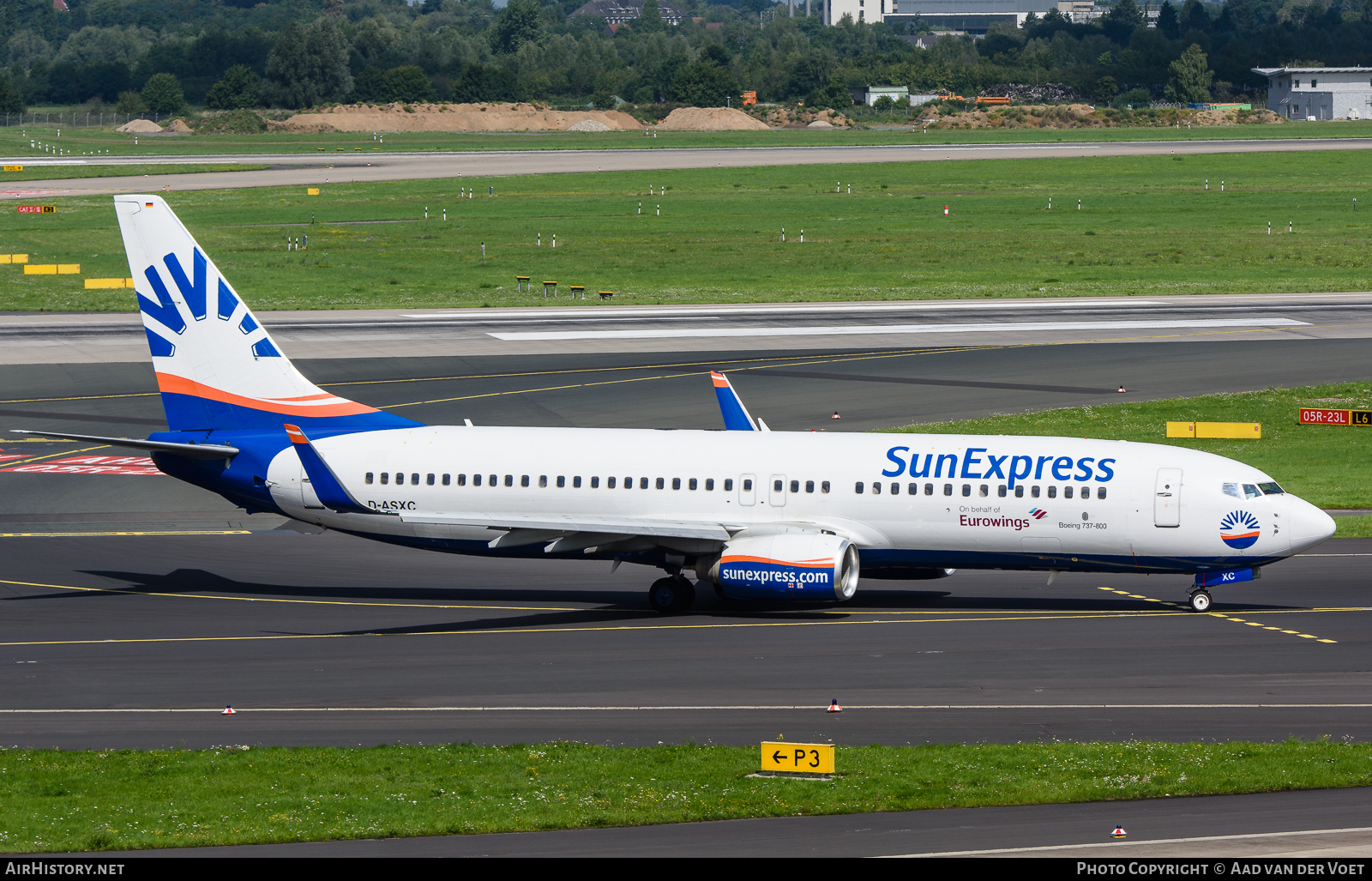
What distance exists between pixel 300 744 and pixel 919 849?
12353mm

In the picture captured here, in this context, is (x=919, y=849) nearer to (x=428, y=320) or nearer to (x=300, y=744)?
(x=300, y=744)

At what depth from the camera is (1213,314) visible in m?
86.7

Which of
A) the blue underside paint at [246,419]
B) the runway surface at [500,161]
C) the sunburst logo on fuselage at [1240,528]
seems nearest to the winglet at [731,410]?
the blue underside paint at [246,419]

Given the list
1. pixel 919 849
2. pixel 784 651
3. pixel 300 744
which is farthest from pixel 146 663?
pixel 919 849

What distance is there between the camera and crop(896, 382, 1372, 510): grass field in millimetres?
52475

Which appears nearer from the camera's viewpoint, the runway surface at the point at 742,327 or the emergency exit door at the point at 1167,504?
the emergency exit door at the point at 1167,504

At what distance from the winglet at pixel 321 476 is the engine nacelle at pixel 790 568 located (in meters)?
9.38

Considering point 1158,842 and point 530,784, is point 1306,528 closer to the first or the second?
point 1158,842

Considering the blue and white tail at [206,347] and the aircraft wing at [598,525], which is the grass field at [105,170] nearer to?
the blue and white tail at [206,347]

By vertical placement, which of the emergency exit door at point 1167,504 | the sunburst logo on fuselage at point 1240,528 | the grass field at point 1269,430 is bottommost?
the grass field at point 1269,430

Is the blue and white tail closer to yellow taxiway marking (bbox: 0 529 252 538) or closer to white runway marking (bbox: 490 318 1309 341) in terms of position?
yellow taxiway marking (bbox: 0 529 252 538)

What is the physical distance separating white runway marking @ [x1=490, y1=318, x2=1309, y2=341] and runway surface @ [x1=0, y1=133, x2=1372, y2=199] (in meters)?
83.5

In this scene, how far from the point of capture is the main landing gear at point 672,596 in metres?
38.9
